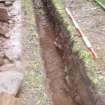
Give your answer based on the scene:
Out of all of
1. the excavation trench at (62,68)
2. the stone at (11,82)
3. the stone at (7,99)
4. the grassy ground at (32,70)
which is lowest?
the excavation trench at (62,68)

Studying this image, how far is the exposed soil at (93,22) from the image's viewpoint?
4.60m

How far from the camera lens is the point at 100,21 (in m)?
6.00

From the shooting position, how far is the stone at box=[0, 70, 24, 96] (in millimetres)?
3526

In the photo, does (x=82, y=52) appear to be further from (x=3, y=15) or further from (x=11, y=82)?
(x=3, y=15)

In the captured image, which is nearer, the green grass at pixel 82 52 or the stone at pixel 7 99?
the stone at pixel 7 99

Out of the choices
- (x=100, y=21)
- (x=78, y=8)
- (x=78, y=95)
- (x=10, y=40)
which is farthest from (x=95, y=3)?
(x=78, y=95)

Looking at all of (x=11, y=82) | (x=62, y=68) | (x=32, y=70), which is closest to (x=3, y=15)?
(x=62, y=68)

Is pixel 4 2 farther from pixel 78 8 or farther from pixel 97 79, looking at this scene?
pixel 97 79

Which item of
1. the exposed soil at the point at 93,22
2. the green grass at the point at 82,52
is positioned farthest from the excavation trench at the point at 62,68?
the exposed soil at the point at 93,22

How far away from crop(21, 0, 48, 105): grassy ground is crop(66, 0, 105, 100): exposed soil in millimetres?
830

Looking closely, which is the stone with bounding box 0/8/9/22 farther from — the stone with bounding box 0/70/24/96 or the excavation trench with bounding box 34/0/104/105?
the stone with bounding box 0/70/24/96

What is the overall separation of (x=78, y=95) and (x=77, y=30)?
1520 mm

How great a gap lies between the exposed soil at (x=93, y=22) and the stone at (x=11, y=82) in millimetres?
1086

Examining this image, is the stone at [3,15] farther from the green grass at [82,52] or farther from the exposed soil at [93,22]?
the exposed soil at [93,22]
